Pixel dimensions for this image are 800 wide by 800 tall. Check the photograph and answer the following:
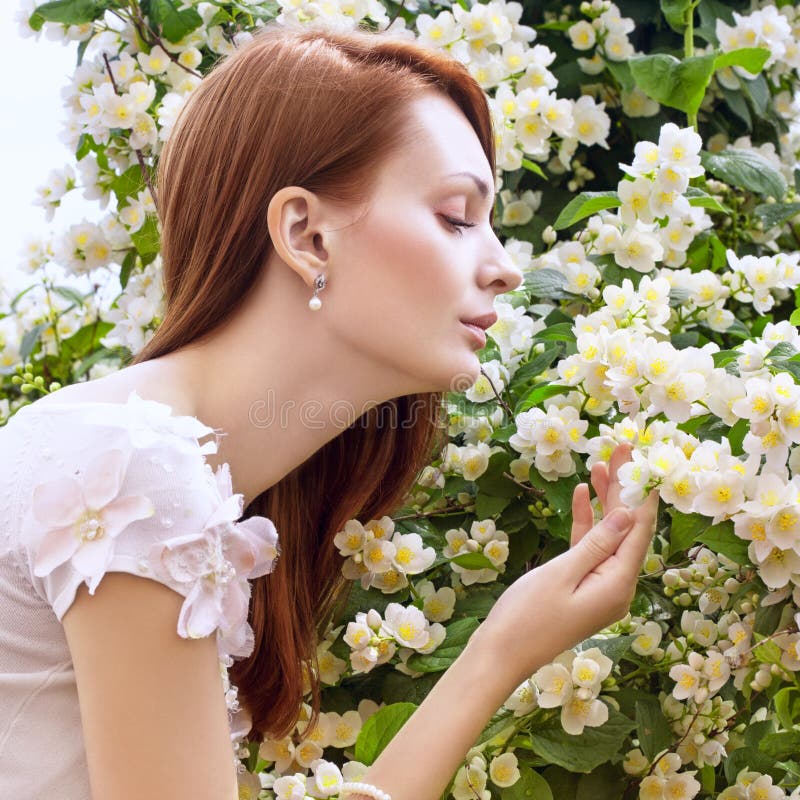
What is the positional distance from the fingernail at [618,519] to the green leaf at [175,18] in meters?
1.00

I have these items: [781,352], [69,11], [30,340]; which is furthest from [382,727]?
[30,340]

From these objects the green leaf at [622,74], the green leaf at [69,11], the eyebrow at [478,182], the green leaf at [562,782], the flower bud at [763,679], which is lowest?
the green leaf at [562,782]

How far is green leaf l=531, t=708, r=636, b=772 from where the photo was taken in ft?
3.64

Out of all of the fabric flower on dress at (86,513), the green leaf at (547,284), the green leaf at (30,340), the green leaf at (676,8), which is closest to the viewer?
the fabric flower on dress at (86,513)

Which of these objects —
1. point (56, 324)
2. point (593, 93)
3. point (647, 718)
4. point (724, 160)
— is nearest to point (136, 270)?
point (56, 324)

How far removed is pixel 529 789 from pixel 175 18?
1175mm

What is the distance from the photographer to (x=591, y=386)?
1.19 m

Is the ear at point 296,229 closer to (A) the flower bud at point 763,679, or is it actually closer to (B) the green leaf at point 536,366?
(B) the green leaf at point 536,366

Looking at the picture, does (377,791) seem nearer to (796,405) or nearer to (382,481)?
(382,481)

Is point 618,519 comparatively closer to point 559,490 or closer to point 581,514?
point 581,514

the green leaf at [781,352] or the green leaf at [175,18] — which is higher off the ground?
the green leaf at [175,18]

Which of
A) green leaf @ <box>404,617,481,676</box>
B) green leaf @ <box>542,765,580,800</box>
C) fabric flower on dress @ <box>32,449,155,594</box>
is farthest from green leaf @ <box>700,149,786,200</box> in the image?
fabric flower on dress @ <box>32,449,155,594</box>

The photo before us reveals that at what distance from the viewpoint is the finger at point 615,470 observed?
1.09 m

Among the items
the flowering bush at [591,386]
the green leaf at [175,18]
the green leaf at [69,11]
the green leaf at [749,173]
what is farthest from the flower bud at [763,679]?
the green leaf at [69,11]
